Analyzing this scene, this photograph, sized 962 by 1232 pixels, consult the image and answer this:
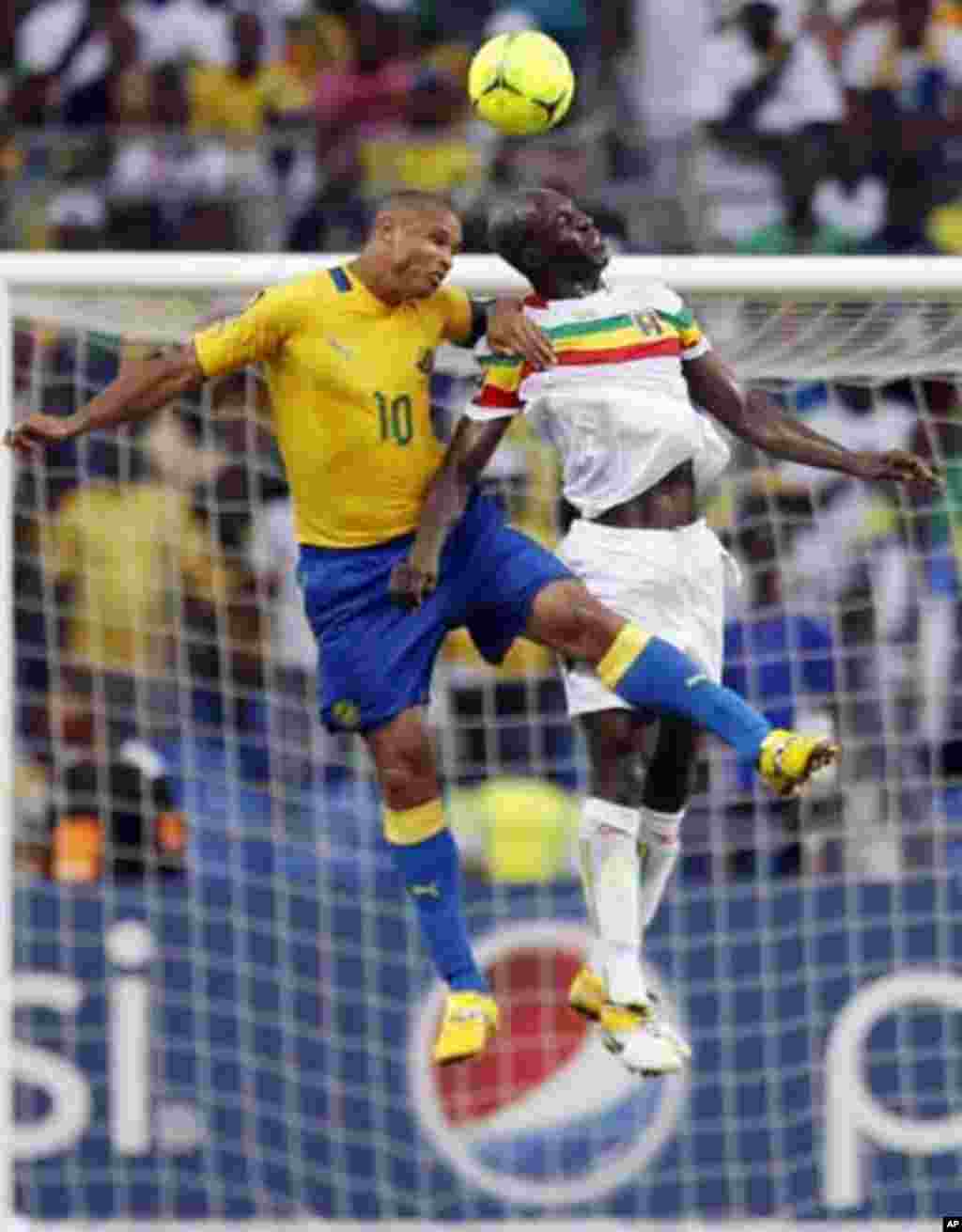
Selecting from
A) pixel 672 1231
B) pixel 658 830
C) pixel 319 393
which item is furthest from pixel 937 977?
pixel 319 393

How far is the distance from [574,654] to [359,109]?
20.8ft

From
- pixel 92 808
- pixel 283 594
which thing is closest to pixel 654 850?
pixel 92 808

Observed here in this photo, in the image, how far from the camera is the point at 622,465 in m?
8.76

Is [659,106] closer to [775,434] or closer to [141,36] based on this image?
[141,36]

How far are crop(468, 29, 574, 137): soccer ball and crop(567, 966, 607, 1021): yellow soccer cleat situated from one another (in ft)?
6.10

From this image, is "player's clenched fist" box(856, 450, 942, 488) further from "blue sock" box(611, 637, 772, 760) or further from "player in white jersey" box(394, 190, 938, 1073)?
"blue sock" box(611, 637, 772, 760)

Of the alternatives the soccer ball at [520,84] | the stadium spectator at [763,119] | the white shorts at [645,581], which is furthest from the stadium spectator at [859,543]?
the soccer ball at [520,84]

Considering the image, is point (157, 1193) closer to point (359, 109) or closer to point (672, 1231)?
point (672, 1231)

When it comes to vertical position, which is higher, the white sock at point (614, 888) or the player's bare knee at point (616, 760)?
the player's bare knee at point (616, 760)

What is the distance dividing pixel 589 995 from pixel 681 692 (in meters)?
0.78

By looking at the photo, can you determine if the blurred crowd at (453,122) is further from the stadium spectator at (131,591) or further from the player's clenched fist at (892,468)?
the player's clenched fist at (892,468)

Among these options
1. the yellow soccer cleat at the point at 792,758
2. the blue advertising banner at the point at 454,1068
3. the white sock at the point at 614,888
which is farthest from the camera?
the blue advertising banner at the point at 454,1068

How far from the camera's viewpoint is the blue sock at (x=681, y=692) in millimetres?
8539

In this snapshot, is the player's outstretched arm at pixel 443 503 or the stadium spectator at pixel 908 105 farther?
the stadium spectator at pixel 908 105
